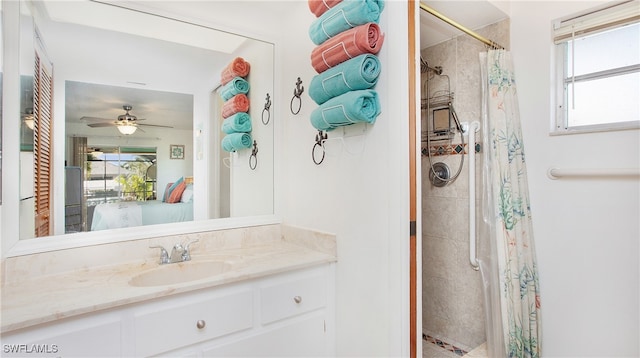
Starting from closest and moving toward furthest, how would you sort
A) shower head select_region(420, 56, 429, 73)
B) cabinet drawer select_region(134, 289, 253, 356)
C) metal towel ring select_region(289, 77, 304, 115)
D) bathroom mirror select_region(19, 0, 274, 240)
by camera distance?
cabinet drawer select_region(134, 289, 253, 356)
bathroom mirror select_region(19, 0, 274, 240)
metal towel ring select_region(289, 77, 304, 115)
shower head select_region(420, 56, 429, 73)

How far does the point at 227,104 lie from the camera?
203 centimetres

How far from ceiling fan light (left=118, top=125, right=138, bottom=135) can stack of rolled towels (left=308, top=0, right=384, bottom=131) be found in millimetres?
1028

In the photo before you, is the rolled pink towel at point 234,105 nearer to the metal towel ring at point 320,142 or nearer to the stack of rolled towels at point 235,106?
the stack of rolled towels at point 235,106

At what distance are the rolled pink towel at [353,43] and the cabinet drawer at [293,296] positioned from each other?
1.09 m

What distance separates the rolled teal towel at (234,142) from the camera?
6.59 feet

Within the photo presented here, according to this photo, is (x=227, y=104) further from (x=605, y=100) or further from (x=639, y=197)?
(x=639, y=197)

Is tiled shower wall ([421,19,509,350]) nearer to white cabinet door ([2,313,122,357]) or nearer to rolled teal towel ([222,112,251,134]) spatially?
rolled teal towel ([222,112,251,134])

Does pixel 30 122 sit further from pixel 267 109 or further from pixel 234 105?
pixel 267 109

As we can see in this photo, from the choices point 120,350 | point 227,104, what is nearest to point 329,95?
point 227,104

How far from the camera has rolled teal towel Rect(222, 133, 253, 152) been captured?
2010 mm

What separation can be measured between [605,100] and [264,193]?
1972 mm

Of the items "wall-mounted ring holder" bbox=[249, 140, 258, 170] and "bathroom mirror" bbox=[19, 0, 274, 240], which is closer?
"bathroom mirror" bbox=[19, 0, 274, 240]

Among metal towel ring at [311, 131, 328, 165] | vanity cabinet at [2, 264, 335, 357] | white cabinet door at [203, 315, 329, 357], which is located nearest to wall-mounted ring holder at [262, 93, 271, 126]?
metal towel ring at [311, 131, 328, 165]

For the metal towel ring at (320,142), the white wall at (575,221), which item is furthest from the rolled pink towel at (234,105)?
the white wall at (575,221)
